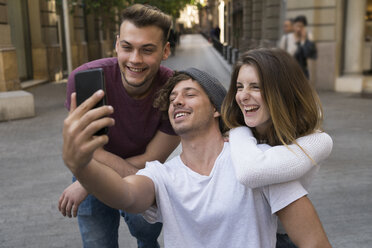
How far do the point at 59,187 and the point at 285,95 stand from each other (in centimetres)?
418

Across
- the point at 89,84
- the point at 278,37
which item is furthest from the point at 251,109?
the point at 278,37

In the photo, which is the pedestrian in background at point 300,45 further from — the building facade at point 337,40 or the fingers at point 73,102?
the fingers at point 73,102

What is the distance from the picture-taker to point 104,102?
1.36 metres

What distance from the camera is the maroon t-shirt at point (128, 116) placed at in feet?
8.40

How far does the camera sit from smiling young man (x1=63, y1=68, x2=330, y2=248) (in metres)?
1.87

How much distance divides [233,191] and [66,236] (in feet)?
9.10

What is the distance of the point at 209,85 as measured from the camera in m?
2.32

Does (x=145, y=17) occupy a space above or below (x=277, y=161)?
above

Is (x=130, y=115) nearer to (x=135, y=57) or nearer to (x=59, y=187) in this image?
(x=135, y=57)

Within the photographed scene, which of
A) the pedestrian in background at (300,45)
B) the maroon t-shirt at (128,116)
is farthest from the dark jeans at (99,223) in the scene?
the pedestrian in background at (300,45)

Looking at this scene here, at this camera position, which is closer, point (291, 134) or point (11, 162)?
point (291, 134)

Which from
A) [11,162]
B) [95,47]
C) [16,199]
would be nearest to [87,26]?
[95,47]

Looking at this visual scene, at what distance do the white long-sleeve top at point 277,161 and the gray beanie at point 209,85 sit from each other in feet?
1.10

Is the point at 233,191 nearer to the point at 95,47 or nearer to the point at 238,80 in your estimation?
the point at 238,80
